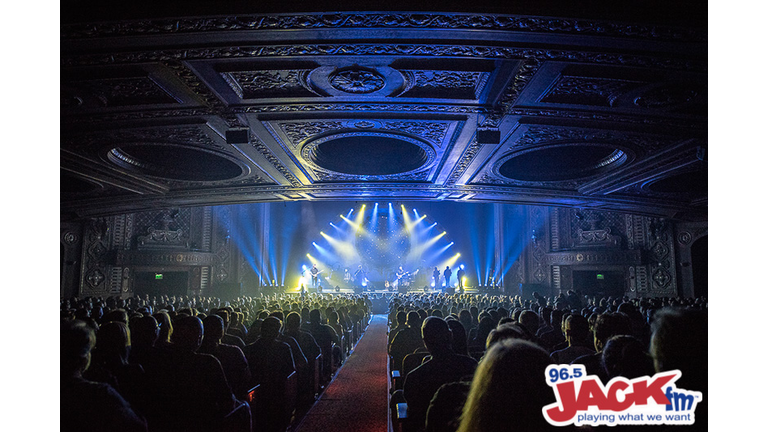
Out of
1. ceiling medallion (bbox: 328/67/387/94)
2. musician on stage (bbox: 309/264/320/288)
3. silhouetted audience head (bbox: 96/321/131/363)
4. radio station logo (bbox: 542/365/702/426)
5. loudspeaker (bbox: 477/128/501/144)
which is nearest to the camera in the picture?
radio station logo (bbox: 542/365/702/426)

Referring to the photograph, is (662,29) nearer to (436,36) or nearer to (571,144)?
(436,36)

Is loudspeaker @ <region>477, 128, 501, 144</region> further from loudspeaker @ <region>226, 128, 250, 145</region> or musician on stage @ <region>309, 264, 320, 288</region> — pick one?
musician on stage @ <region>309, 264, 320, 288</region>

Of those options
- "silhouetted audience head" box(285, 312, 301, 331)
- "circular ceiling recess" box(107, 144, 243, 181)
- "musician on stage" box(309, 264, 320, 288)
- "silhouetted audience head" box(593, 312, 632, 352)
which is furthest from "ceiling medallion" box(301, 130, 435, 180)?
"musician on stage" box(309, 264, 320, 288)

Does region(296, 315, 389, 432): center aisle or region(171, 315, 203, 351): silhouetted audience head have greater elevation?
region(171, 315, 203, 351): silhouetted audience head

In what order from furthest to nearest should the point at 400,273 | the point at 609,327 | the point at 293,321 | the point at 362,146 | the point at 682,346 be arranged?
1. the point at 400,273
2. the point at 362,146
3. the point at 293,321
4. the point at 609,327
5. the point at 682,346

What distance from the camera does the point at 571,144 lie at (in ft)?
24.5

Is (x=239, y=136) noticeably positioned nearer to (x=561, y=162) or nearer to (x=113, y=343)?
(x=113, y=343)

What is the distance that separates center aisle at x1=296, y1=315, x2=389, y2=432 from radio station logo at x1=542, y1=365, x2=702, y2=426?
277 centimetres

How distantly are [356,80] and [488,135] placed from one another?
8.64ft

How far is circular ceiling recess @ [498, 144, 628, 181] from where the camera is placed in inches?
321

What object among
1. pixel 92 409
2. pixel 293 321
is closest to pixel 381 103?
pixel 293 321

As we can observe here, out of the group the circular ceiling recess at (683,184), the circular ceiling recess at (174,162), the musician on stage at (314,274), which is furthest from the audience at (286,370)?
the musician on stage at (314,274)

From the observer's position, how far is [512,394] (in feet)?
3.52
